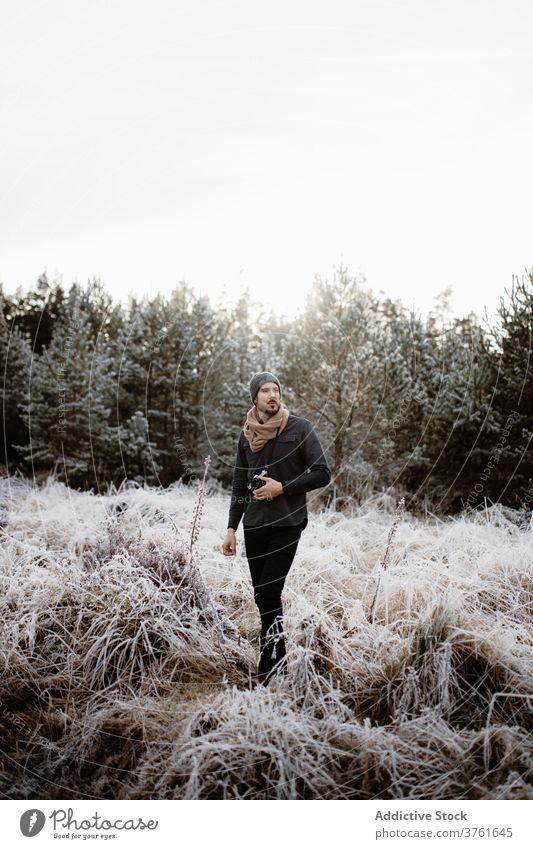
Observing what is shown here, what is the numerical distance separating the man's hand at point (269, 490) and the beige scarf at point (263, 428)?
0.78ft

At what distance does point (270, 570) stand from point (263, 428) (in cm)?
79

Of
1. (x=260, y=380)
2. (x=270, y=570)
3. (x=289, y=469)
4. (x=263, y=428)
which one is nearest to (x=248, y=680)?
(x=270, y=570)

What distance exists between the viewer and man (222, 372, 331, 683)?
3326 millimetres

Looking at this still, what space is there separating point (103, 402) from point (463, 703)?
22.8 ft

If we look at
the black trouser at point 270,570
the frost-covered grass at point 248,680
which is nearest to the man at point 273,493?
the black trouser at point 270,570

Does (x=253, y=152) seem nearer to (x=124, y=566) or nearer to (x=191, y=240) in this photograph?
(x=191, y=240)

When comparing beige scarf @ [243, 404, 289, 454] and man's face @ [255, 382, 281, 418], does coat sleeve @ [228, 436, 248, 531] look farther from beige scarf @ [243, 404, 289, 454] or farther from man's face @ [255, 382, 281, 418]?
man's face @ [255, 382, 281, 418]

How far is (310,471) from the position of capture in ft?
10.6

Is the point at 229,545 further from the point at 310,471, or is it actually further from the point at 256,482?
the point at 310,471

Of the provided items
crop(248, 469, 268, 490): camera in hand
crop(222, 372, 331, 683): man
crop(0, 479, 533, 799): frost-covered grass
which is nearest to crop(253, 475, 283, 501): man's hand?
crop(222, 372, 331, 683): man

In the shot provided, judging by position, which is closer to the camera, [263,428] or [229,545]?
[263,428]

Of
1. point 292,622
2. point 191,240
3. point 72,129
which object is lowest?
point 292,622
